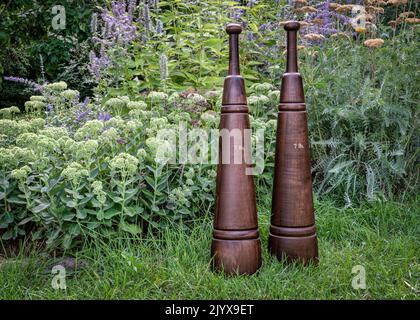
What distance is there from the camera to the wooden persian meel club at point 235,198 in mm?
2393

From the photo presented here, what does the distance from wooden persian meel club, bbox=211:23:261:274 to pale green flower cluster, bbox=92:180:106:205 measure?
60 cm

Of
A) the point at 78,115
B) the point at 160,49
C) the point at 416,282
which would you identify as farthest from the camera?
the point at 160,49

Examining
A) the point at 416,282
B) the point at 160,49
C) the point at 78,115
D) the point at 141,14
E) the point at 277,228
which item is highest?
the point at 141,14

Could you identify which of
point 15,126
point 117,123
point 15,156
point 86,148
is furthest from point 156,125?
point 15,126

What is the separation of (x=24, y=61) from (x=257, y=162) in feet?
20.0

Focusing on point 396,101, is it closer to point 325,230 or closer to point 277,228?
point 325,230

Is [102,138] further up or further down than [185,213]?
→ further up

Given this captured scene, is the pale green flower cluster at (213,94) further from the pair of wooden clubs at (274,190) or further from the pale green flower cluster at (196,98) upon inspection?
the pair of wooden clubs at (274,190)

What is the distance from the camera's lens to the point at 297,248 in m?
2.52

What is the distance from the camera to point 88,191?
A: 294 cm

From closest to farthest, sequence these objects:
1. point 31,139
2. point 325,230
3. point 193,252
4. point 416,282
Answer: point 416,282
point 193,252
point 31,139
point 325,230

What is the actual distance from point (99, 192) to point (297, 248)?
103 cm

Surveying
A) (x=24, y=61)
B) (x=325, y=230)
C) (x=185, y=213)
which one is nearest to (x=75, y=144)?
(x=185, y=213)

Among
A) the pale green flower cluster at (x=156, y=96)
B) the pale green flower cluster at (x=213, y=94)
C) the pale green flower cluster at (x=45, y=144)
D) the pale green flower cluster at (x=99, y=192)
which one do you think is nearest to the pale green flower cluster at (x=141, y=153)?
the pale green flower cluster at (x=99, y=192)
